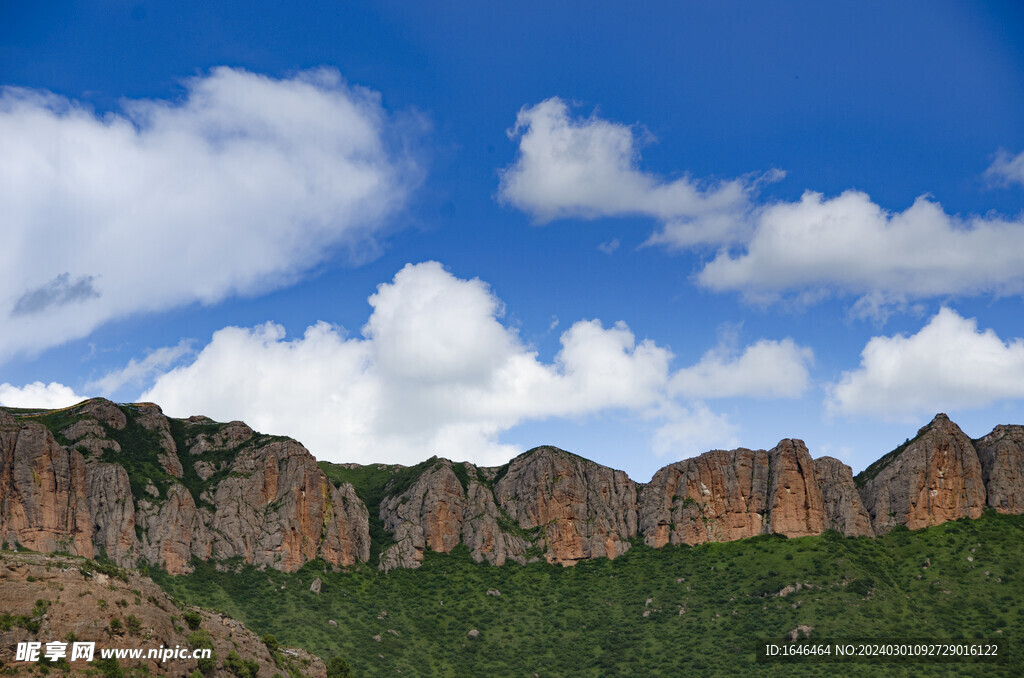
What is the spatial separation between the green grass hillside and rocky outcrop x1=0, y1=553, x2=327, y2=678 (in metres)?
67.4

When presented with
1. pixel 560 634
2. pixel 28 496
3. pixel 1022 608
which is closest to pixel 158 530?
pixel 28 496

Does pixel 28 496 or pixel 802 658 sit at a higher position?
pixel 28 496

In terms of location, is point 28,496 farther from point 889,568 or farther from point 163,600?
point 889,568

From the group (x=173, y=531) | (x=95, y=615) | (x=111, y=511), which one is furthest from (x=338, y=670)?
(x=111, y=511)

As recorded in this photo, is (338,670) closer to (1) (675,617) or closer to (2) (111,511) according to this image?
(2) (111,511)

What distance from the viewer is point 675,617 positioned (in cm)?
18888

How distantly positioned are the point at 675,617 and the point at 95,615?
129m

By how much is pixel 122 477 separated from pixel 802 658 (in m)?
141

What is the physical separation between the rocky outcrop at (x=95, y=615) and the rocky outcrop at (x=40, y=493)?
8174 centimetres

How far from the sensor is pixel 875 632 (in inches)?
6590

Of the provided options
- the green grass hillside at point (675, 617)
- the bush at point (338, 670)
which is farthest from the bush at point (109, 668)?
the green grass hillside at point (675, 617)

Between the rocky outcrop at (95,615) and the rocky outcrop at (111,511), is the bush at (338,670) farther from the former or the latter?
the rocky outcrop at (111,511)

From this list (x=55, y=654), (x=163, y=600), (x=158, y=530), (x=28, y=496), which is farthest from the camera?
(x=158, y=530)

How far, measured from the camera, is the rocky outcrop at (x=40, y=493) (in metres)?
173
